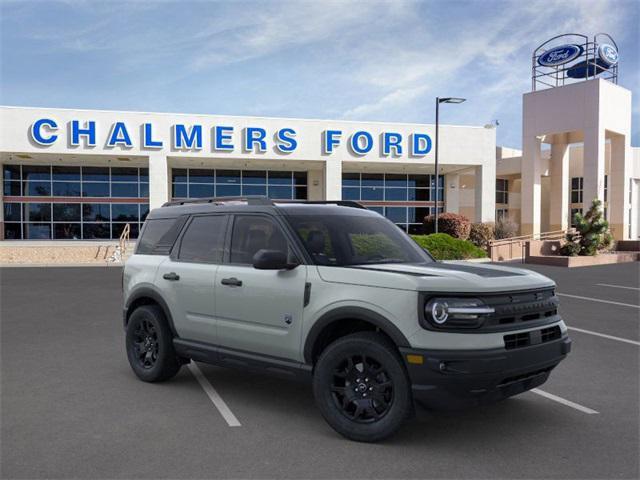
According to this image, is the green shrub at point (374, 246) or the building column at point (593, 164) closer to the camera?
the green shrub at point (374, 246)

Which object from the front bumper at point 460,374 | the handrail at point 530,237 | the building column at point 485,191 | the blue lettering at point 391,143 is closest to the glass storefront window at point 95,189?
the blue lettering at point 391,143

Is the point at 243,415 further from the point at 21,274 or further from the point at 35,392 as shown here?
the point at 21,274

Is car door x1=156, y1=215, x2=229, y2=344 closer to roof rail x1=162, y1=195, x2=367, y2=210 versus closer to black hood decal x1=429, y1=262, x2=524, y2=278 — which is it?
roof rail x1=162, y1=195, x2=367, y2=210

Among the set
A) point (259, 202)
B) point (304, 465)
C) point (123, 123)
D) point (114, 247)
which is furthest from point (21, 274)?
point (304, 465)

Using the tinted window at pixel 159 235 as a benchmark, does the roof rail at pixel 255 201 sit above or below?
above

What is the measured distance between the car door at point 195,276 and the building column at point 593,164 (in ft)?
108

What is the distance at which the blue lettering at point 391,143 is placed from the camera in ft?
115

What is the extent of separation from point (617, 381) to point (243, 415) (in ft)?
13.6

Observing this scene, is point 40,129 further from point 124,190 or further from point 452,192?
point 452,192

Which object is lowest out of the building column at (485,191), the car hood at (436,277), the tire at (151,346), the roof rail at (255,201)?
the tire at (151,346)

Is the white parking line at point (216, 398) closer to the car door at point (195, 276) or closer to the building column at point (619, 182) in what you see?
the car door at point (195, 276)

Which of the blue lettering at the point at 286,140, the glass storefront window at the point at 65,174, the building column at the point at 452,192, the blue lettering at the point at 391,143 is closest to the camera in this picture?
the blue lettering at the point at 286,140

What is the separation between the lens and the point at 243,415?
205 inches

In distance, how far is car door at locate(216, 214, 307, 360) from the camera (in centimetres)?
501
